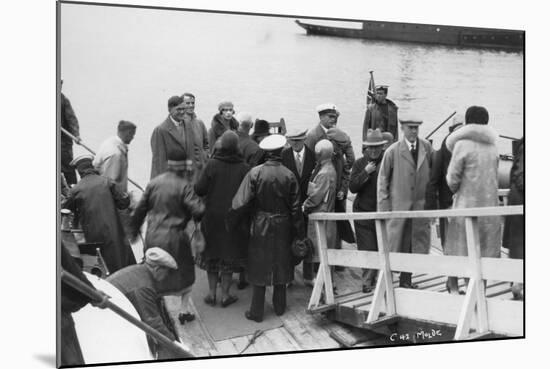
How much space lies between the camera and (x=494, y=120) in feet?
22.3

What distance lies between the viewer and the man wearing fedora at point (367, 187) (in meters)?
6.45

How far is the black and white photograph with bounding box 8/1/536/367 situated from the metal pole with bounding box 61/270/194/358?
15 mm

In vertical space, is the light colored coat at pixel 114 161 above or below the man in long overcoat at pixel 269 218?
above

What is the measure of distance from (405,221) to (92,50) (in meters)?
2.89

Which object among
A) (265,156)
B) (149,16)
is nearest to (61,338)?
(265,156)

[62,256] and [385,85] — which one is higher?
[385,85]

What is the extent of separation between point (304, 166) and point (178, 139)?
3.43 ft

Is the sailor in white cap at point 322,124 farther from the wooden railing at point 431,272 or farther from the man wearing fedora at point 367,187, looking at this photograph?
the wooden railing at point 431,272

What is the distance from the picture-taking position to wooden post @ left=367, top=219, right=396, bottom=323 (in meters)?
6.43

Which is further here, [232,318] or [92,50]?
[232,318]

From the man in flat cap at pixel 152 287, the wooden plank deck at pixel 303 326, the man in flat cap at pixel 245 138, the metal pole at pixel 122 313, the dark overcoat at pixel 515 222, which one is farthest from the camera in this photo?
the dark overcoat at pixel 515 222

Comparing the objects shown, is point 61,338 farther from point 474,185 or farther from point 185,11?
point 474,185

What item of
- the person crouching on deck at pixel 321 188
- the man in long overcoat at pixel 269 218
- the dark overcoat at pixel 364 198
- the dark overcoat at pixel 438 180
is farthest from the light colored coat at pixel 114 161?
the dark overcoat at pixel 438 180

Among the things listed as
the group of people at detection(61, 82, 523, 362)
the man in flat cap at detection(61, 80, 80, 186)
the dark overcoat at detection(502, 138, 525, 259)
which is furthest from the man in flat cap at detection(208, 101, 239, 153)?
the dark overcoat at detection(502, 138, 525, 259)
